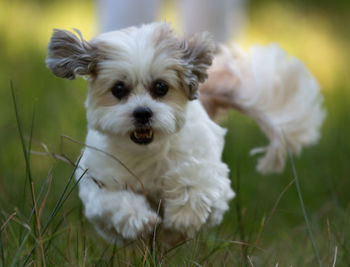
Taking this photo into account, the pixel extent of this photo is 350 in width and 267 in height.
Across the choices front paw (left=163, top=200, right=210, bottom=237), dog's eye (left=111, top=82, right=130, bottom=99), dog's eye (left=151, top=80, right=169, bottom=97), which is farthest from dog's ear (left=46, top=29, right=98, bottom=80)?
front paw (left=163, top=200, right=210, bottom=237)

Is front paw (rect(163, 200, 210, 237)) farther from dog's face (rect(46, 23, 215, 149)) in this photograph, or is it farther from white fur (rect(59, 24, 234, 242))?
dog's face (rect(46, 23, 215, 149))

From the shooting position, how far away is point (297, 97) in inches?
182

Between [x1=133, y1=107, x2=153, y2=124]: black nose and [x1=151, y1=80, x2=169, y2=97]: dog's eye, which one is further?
[x1=151, y1=80, x2=169, y2=97]: dog's eye

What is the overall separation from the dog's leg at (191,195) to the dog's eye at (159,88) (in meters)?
0.44

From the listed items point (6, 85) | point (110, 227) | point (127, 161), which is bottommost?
point (6, 85)

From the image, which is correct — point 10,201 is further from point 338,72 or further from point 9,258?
point 338,72

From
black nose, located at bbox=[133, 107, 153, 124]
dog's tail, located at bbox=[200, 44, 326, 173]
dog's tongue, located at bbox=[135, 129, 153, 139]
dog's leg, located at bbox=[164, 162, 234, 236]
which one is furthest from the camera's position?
dog's tail, located at bbox=[200, 44, 326, 173]

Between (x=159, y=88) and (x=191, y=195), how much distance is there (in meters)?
0.62

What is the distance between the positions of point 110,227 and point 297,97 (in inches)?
→ 76.8

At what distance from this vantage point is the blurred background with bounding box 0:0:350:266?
11.2ft

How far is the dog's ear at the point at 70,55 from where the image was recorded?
10.8 ft

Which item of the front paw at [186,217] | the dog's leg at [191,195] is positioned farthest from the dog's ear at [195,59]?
the front paw at [186,217]

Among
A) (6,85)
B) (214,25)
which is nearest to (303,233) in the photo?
(214,25)

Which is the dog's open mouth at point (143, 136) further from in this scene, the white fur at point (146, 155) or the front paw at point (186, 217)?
the front paw at point (186, 217)
